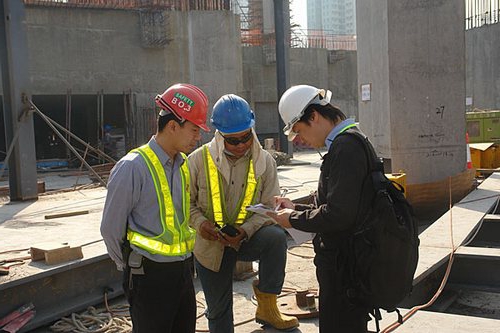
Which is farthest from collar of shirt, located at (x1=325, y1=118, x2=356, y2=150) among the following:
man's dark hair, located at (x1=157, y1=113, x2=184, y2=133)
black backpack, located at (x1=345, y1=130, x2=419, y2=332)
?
man's dark hair, located at (x1=157, y1=113, x2=184, y2=133)

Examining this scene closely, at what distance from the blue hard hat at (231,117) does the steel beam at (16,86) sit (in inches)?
257

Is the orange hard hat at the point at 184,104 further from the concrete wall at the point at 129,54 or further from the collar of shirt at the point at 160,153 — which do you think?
the concrete wall at the point at 129,54

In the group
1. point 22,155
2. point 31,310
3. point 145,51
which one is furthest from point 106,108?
point 31,310

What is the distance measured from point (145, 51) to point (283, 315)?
64.9 feet

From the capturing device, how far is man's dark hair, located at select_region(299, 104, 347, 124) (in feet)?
8.63

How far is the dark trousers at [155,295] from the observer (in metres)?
2.60

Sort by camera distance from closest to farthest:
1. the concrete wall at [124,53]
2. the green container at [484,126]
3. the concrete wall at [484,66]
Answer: the green container at [484,126] < the concrete wall at [124,53] < the concrete wall at [484,66]

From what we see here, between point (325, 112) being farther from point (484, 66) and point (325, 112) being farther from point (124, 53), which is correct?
point (484, 66)

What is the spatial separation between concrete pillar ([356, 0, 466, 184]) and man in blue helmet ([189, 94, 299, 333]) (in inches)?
217

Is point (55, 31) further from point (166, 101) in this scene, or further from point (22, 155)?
point (166, 101)

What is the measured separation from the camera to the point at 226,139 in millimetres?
3592

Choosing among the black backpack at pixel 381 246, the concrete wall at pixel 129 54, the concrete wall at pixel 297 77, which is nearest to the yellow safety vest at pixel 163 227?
the black backpack at pixel 381 246

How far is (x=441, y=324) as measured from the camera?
362cm

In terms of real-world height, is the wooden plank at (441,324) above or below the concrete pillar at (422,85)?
below
